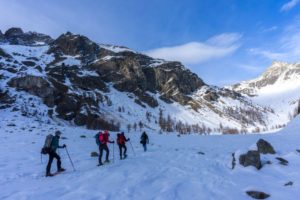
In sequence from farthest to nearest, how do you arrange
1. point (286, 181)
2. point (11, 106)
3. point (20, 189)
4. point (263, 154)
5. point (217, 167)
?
1. point (11, 106)
2. point (263, 154)
3. point (217, 167)
4. point (286, 181)
5. point (20, 189)

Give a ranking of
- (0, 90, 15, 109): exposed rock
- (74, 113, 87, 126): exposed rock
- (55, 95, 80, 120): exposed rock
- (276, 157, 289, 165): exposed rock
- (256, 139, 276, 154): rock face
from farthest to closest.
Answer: (55, 95, 80, 120): exposed rock, (74, 113, 87, 126): exposed rock, (0, 90, 15, 109): exposed rock, (256, 139, 276, 154): rock face, (276, 157, 289, 165): exposed rock

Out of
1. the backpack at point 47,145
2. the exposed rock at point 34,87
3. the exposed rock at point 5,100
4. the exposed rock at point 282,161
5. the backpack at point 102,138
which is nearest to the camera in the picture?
the backpack at point 47,145

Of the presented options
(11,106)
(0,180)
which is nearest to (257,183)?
(0,180)

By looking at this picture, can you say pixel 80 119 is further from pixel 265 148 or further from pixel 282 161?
pixel 282 161

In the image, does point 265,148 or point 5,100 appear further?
point 5,100

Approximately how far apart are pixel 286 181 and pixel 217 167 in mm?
6583

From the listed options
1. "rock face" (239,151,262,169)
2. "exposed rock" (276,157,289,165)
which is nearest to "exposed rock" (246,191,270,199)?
A: "rock face" (239,151,262,169)

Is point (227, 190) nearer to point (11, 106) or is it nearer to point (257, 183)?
point (257, 183)

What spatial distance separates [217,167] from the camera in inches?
960

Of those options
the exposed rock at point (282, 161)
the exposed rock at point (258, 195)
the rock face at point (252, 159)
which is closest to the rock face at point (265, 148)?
the exposed rock at point (282, 161)

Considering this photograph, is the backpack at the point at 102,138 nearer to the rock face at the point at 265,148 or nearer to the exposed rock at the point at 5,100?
the rock face at the point at 265,148

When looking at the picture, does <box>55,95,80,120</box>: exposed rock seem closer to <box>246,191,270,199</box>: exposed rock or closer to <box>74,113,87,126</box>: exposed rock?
<box>74,113,87,126</box>: exposed rock

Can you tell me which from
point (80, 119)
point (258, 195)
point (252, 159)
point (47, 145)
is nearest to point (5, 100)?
point (80, 119)

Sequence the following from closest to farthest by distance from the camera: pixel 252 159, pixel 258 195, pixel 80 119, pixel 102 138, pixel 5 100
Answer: pixel 258 195 → pixel 252 159 → pixel 102 138 → pixel 5 100 → pixel 80 119
